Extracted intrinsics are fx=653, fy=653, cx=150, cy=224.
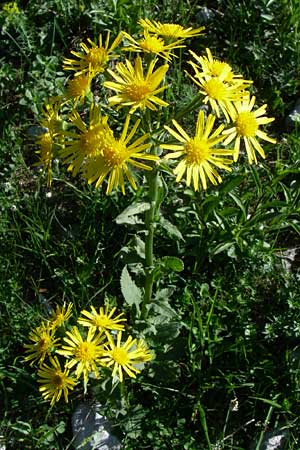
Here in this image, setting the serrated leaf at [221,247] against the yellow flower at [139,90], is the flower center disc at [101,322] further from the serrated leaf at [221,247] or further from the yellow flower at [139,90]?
the yellow flower at [139,90]

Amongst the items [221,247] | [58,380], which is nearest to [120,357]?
[58,380]

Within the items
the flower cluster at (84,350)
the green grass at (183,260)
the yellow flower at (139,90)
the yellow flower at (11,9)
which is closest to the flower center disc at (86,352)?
the flower cluster at (84,350)

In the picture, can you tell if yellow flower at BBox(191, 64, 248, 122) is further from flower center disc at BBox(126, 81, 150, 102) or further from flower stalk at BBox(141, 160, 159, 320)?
flower stalk at BBox(141, 160, 159, 320)

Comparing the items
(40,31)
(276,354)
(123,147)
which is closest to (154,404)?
(276,354)

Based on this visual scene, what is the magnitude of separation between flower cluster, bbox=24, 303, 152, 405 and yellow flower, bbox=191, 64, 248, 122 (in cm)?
93

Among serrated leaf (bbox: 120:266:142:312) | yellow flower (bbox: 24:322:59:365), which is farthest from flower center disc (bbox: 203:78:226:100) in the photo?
yellow flower (bbox: 24:322:59:365)

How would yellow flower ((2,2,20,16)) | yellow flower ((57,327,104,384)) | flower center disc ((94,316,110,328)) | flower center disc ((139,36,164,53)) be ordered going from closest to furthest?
1. flower center disc ((139,36,164,53))
2. yellow flower ((57,327,104,384))
3. flower center disc ((94,316,110,328))
4. yellow flower ((2,2,20,16))

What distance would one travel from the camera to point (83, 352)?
257 cm

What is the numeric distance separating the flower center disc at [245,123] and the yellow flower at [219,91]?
0.19ft

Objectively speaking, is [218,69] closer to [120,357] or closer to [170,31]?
[170,31]

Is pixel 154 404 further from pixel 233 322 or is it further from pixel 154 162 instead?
pixel 154 162

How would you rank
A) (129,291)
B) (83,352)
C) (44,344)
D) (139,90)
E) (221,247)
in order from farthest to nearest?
(221,247) → (129,291) → (44,344) → (83,352) → (139,90)

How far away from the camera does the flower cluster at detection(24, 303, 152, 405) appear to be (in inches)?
102

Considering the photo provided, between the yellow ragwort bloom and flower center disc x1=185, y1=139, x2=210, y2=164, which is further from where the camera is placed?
the yellow ragwort bloom
